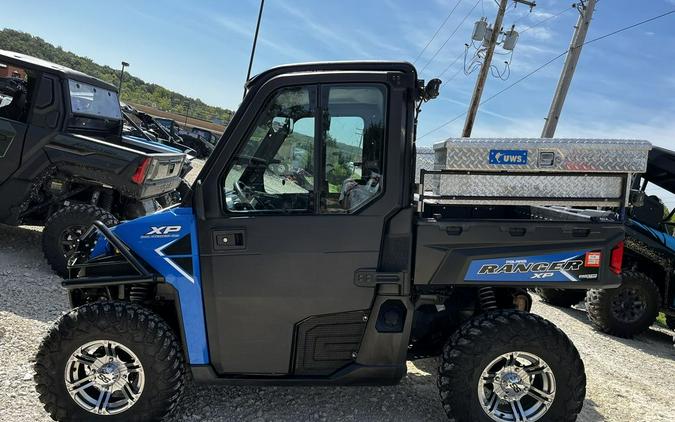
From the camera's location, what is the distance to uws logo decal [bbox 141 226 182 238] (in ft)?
9.78

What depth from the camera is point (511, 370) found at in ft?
10.1

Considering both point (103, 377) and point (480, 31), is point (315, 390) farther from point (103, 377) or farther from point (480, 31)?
point (480, 31)

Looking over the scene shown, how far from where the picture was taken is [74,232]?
5.79 metres

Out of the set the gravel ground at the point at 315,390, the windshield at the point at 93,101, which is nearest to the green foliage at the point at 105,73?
the windshield at the point at 93,101

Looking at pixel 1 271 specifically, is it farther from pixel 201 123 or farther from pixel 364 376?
pixel 201 123

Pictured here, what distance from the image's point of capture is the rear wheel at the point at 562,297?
24.9 ft

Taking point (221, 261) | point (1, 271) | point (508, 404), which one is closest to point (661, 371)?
point (508, 404)

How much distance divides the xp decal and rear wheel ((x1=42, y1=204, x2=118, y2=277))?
442 centimetres

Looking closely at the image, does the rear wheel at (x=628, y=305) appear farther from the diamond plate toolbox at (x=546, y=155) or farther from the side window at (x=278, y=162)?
the side window at (x=278, y=162)

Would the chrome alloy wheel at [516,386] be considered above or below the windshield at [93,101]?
below

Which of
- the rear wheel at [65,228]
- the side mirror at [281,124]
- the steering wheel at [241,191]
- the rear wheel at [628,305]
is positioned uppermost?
the side mirror at [281,124]

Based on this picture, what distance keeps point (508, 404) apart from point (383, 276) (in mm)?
1183

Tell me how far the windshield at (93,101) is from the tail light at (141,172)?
1.26 metres

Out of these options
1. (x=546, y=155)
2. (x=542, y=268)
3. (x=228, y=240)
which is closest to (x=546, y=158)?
(x=546, y=155)
